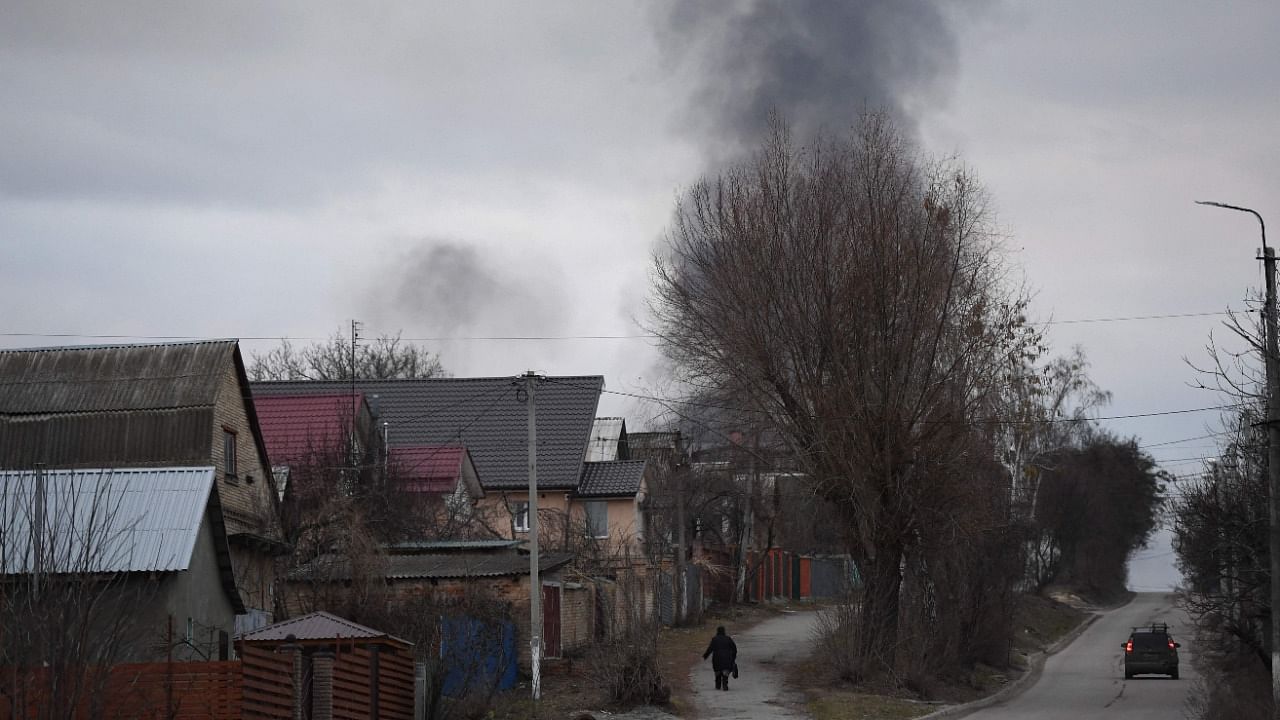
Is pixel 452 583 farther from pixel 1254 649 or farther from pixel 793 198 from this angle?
pixel 1254 649

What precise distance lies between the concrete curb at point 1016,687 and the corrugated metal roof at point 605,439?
18243mm

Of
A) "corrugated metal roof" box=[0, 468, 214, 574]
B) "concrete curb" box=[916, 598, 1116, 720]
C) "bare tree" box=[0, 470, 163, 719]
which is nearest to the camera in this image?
"bare tree" box=[0, 470, 163, 719]

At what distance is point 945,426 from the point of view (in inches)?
1211

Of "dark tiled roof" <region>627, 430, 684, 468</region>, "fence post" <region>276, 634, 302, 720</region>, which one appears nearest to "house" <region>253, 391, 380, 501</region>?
"dark tiled roof" <region>627, 430, 684, 468</region>

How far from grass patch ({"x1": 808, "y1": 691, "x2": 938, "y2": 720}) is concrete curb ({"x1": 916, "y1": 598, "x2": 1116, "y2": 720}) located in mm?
295

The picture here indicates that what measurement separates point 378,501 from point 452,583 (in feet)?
26.8

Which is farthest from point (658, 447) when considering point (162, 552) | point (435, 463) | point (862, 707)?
point (162, 552)

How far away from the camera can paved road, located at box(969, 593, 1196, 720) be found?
93.8ft

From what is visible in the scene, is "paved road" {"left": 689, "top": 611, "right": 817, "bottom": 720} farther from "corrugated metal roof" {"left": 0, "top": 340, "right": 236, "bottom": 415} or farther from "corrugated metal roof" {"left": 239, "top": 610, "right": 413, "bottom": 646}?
"corrugated metal roof" {"left": 0, "top": 340, "right": 236, "bottom": 415}

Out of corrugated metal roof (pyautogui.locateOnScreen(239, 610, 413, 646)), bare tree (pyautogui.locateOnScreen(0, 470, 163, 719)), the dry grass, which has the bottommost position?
the dry grass

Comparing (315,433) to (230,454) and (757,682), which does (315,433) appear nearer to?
(230,454)

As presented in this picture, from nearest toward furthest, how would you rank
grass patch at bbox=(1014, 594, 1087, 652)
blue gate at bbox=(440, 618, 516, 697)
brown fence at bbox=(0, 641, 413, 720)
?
brown fence at bbox=(0, 641, 413, 720) → blue gate at bbox=(440, 618, 516, 697) → grass patch at bbox=(1014, 594, 1087, 652)

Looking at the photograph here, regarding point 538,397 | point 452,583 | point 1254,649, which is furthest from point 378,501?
point 1254,649

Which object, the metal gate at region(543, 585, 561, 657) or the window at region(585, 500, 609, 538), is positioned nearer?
the metal gate at region(543, 585, 561, 657)
